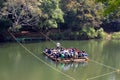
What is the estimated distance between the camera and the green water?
19.3 metres

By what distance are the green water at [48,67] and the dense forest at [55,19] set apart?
418cm

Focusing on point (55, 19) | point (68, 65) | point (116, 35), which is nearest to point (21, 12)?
point (55, 19)

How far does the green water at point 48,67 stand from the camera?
63.3 ft

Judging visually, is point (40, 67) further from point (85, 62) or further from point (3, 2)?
point (3, 2)

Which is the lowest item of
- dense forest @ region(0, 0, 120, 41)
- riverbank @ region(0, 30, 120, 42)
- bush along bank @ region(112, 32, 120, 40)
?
bush along bank @ region(112, 32, 120, 40)

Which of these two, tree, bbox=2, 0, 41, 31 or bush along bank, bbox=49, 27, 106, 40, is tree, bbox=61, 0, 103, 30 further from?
tree, bbox=2, 0, 41, 31

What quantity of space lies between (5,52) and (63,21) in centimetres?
1160

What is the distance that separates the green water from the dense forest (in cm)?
418

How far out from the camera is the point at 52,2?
35.8m

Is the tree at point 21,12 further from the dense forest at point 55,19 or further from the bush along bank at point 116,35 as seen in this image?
the bush along bank at point 116,35

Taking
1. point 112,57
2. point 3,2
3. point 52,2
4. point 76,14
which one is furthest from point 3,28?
point 112,57

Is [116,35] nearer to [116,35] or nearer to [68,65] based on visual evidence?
[116,35]

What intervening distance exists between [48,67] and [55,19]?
598 inches

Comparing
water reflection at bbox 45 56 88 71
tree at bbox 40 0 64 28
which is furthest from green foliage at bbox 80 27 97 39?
water reflection at bbox 45 56 88 71
